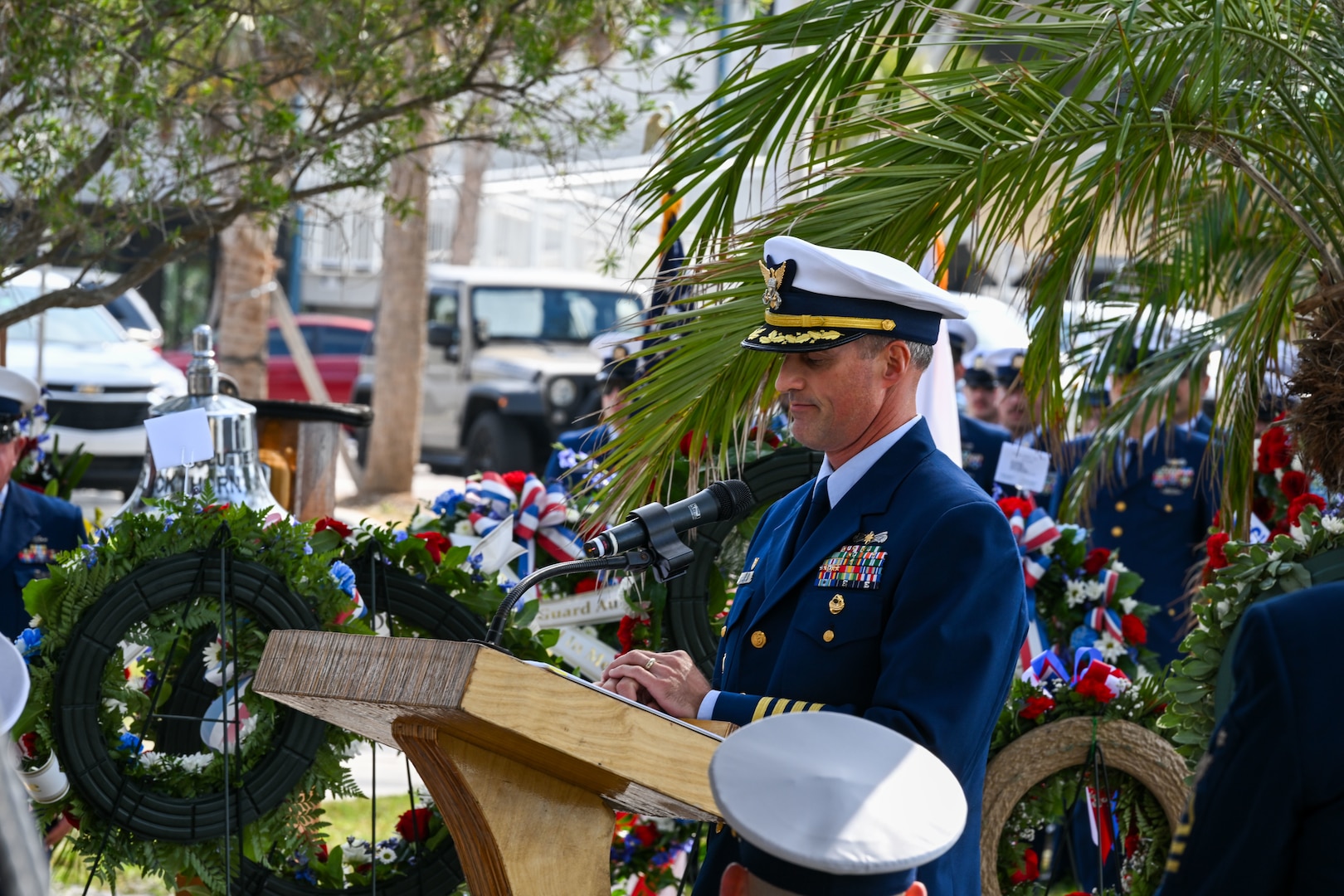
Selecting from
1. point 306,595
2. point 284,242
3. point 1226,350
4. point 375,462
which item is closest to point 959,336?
point 1226,350

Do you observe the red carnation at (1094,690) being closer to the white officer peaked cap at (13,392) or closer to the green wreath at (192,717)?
the green wreath at (192,717)

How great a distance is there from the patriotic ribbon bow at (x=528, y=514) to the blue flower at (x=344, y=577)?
3.62 ft

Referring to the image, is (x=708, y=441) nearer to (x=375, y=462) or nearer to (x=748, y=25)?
(x=748, y=25)

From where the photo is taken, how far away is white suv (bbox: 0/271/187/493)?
1245 centimetres

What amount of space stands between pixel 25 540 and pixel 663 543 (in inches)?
128

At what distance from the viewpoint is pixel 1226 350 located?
481 centimetres

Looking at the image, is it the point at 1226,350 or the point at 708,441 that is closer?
the point at 708,441

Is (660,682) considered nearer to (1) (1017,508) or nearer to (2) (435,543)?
(2) (435,543)

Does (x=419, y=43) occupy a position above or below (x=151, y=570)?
above

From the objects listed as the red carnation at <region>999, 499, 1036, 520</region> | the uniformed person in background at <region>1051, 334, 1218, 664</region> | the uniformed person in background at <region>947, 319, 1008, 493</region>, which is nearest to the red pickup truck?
the uniformed person in background at <region>947, 319, 1008, 493</region>

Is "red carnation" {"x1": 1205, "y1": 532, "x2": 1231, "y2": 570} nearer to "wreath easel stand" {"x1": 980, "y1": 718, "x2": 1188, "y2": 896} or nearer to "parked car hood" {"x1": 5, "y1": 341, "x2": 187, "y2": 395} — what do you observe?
"wreath easel stand" {"x1": 980, "y1": 718, "x2": 1188, "y2": 896}

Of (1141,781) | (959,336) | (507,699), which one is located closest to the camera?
(507,699)

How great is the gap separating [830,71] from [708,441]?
102 centimetres

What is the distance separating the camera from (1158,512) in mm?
6816
